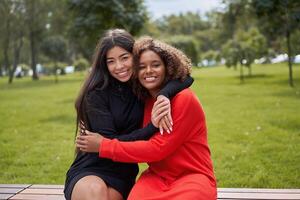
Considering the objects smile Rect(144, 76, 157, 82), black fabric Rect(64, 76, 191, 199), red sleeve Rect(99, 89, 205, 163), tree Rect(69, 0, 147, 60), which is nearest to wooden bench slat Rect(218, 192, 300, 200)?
black fabric Rect(64, 76, 191, 199)

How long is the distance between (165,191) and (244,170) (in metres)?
3.41

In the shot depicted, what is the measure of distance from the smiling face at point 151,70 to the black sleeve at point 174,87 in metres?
0.11

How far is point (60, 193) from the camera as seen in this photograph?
394 centimetres

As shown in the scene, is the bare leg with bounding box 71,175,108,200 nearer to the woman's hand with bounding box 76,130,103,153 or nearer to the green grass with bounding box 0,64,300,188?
the woman's hand with bounding box 76,130,103,153

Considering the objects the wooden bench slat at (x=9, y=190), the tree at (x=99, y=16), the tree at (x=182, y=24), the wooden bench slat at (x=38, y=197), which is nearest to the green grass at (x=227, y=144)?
the wooden bench slat at (x=9, y=190)

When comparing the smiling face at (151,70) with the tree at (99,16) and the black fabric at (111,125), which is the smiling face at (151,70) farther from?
the tree at (99,16)

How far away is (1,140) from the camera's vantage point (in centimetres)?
888

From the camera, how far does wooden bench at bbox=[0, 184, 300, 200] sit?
3678 millimetres

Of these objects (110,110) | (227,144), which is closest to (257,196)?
(110,110)

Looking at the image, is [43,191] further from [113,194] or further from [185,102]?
[185,102]

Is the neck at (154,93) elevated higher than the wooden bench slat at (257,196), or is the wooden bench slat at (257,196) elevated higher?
the neck at (154,93)

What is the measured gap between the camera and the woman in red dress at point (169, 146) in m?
2.88

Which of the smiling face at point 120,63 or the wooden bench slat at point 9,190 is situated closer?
the smiling face at point 120,63

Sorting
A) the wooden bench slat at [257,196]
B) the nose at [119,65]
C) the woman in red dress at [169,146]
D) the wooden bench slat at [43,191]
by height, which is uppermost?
the nose at [119,65]
